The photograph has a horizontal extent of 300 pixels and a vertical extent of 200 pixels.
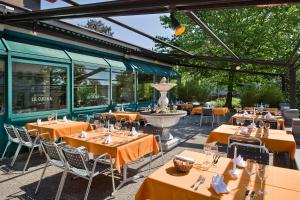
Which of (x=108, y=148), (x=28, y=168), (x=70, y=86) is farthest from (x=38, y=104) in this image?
(x=108, y=148)

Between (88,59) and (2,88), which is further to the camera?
(88,59)

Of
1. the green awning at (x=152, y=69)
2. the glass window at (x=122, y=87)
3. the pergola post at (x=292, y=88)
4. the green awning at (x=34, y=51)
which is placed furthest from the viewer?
the green awning at (x=152, y=69)

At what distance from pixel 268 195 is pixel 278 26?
1415cm

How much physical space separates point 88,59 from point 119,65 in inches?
79.2

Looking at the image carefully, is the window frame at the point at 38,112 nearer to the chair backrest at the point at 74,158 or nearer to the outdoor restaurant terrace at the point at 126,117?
the outdoor restaurant terrace at the point at 126,117

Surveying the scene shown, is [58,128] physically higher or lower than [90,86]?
lower

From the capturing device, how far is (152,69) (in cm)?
1352

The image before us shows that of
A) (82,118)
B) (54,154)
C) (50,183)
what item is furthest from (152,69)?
(54,154)

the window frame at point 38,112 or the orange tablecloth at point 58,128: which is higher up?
the window frame at point 38,112

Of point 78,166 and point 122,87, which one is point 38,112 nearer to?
point 78,166

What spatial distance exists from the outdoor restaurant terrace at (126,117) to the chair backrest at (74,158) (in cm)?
2

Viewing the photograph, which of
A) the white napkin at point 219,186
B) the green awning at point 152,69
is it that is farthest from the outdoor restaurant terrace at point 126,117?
the green awning at point 152,69

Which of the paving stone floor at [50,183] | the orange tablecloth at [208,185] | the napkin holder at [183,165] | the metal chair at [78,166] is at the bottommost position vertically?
the paving stone floor at [50,183]

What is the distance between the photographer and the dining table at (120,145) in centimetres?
384
